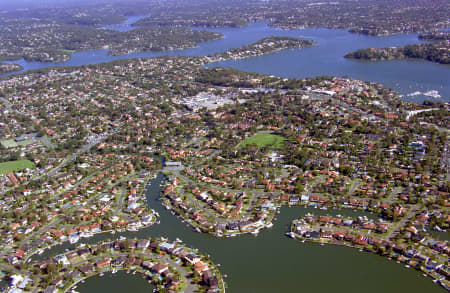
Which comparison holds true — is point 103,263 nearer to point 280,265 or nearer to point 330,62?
point 280,265

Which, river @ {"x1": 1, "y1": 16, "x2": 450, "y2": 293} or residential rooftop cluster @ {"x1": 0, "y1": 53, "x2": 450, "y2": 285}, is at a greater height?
residential rooftop cluster @ {"x1": 0, "y1": 53, "x2": 450, "y2": 285}

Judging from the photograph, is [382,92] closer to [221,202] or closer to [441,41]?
[221,202]

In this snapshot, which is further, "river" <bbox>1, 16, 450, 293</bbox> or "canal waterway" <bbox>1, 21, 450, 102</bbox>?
"canal waterway" <bbox>1, 21, 450, 102</bbox>

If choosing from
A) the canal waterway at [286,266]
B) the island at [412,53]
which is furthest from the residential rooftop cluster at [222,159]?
the island at [412,53]

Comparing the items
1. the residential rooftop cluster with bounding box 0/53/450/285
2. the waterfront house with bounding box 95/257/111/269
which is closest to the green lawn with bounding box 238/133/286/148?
the residential rooftop cluster with bounding box 0/53/450/285

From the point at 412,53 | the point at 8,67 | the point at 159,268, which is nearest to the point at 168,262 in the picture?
Result: the point at 159,268

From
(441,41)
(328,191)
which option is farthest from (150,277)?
(441,41)

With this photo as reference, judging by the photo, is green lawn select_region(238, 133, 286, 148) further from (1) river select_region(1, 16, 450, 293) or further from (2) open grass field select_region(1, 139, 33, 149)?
(2) open grass field select_region(1, 139, 33, 149)
